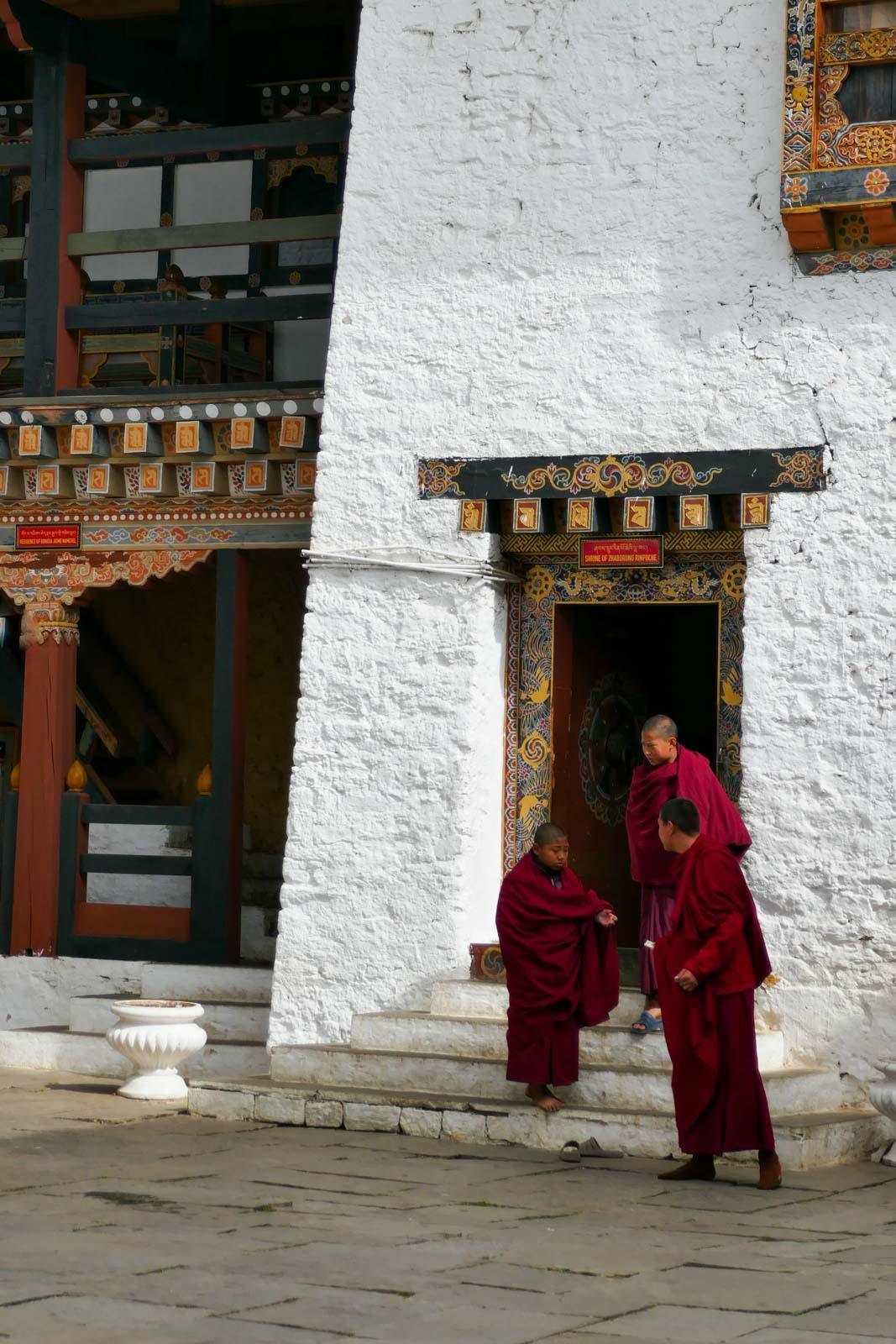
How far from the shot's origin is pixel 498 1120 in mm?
7391

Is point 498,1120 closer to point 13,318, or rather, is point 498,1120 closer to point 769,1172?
point 769,1172

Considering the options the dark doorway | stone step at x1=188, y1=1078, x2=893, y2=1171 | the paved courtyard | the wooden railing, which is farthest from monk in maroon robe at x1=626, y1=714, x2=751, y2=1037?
the wooden railing

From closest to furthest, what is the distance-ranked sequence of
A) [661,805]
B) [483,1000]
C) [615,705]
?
1. [661,805]
2. [483,1000]
3. [615,705]

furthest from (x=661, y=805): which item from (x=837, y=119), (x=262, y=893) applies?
(x=262, y=893)

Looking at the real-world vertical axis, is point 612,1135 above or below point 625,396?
below

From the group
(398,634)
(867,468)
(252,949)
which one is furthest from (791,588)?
(252,949)

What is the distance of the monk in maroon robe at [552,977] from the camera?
7344mm

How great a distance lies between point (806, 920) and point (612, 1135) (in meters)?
1.24

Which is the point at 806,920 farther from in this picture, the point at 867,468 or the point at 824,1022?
the point at 867,468

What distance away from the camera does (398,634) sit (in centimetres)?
856

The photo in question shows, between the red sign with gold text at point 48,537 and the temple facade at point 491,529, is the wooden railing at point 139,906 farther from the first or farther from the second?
the red sign with gold text at point 48,537

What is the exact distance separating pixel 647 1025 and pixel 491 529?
228 cm

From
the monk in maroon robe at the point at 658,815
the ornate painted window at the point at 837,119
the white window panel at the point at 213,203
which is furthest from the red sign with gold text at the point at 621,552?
the white window panel at the point at 213,203

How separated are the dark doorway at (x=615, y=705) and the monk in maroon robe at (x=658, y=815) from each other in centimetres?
101
